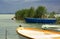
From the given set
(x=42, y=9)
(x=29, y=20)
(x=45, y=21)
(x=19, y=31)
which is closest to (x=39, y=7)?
(x=42, y=9)

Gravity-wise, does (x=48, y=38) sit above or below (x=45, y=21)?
above

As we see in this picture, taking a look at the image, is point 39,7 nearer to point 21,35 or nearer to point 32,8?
point 32,8

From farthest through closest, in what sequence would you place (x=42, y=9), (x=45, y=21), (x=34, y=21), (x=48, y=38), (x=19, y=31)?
(x=42, y=9)
(x=34, y=21)
(x=45, y=21)
(x=19, y=31)
(x=48, y=38)

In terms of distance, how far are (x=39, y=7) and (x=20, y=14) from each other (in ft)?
47.9

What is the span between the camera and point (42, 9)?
80500 millimetres

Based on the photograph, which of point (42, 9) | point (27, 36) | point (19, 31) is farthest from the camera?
point (42, 9)

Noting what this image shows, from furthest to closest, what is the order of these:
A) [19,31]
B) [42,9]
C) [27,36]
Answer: [42,9] → [19,31] → [27,36]

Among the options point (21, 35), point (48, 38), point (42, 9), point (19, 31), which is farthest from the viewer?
point (42, 9)

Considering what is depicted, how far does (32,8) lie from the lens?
8769 centimetres

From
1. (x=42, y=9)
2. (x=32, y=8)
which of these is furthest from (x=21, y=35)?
(x=32, y=8)

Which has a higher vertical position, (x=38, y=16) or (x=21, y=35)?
(x=21, y=35)

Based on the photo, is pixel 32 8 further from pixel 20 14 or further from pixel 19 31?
pixel 19 31

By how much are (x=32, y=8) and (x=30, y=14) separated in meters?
2.04

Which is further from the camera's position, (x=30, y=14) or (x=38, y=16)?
(x=30, y=14)
